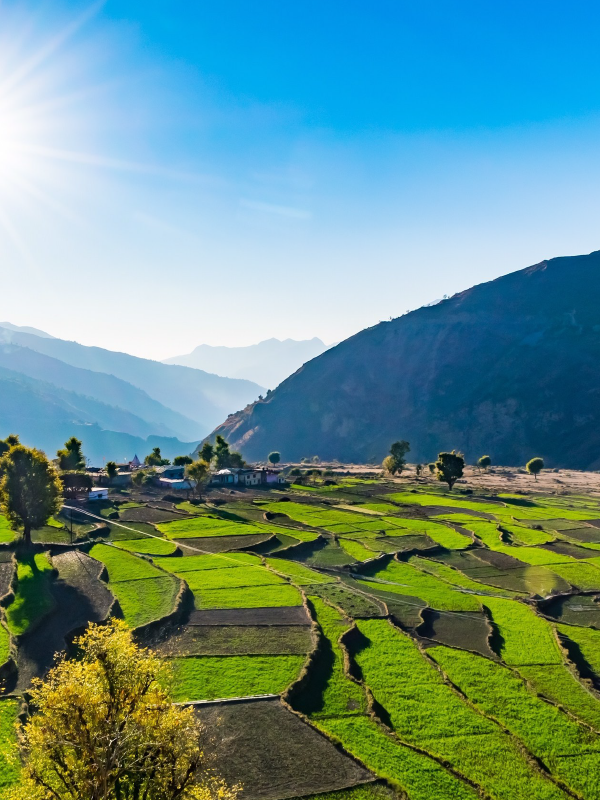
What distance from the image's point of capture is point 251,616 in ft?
134

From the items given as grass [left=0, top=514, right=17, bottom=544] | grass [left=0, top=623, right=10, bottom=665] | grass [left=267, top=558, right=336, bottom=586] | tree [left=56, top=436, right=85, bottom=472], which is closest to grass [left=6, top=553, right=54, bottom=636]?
grass [left=0, top=623, right=10, bottom=665]

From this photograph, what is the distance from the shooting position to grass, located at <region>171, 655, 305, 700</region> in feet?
94.8

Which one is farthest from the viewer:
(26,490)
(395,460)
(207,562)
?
(395,460)

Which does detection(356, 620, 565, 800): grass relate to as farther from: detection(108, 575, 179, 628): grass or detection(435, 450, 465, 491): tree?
detection(435, 450, 465, 491): tree

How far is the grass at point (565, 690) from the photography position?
2859cm

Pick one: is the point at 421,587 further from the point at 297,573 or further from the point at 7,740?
the point at 7,740

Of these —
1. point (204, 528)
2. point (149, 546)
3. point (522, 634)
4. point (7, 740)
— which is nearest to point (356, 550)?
point (204, 528)

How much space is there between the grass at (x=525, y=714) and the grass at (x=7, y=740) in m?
21.6

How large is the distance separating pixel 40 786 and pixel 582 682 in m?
29.5

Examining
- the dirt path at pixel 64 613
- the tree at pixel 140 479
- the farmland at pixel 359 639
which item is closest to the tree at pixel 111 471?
the tree at pixel 140 479

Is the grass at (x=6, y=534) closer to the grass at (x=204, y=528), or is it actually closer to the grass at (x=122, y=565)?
the grass at (x=122, y=565)

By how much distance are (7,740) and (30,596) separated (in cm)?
2386

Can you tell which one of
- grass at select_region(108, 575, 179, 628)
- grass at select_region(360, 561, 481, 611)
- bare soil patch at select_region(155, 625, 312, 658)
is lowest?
grass at select_region(360, 561, 481, 611)

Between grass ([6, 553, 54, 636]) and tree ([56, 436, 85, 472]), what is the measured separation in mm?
67608
